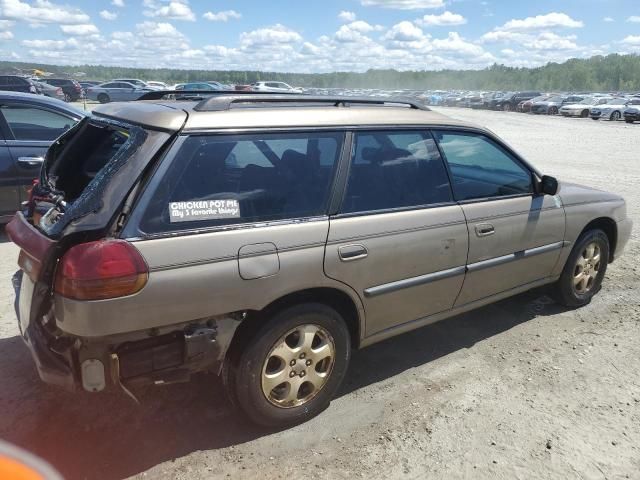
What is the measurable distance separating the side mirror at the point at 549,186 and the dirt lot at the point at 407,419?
3.70 ft

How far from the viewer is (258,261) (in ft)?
8.35

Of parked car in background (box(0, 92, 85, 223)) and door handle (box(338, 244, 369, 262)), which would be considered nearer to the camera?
door handle (box(338, 244, 369, 262))

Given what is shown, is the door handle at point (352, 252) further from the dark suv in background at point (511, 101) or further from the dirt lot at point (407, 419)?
the dark suv in background at point (511, 101)

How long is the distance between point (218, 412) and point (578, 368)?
248 cm

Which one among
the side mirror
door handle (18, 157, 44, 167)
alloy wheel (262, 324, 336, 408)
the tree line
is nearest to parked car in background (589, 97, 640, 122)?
the side mirror

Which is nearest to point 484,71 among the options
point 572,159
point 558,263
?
point 572,159

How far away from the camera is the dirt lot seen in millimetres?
2648

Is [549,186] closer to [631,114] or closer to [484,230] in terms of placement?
[484,230]

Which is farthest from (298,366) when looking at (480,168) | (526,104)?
(526,104)

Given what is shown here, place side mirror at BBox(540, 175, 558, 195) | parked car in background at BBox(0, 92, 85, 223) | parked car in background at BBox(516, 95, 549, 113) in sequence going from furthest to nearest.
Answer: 1. parked car in background at BBox(516, 95, 549, 113)
2. parked car in background at BBox(0, 92, 85, 223)
3. side mirror at BBox(540, 175, 558, 195)

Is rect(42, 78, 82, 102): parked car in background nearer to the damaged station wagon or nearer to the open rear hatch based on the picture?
the damaged station wagon

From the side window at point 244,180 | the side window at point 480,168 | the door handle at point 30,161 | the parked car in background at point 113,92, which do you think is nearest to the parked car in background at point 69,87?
the parked car in background at point 113,92

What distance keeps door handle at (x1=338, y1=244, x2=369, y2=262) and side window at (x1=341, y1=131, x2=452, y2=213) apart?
0.21 meters

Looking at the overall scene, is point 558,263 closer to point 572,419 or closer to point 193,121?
point 572,419
